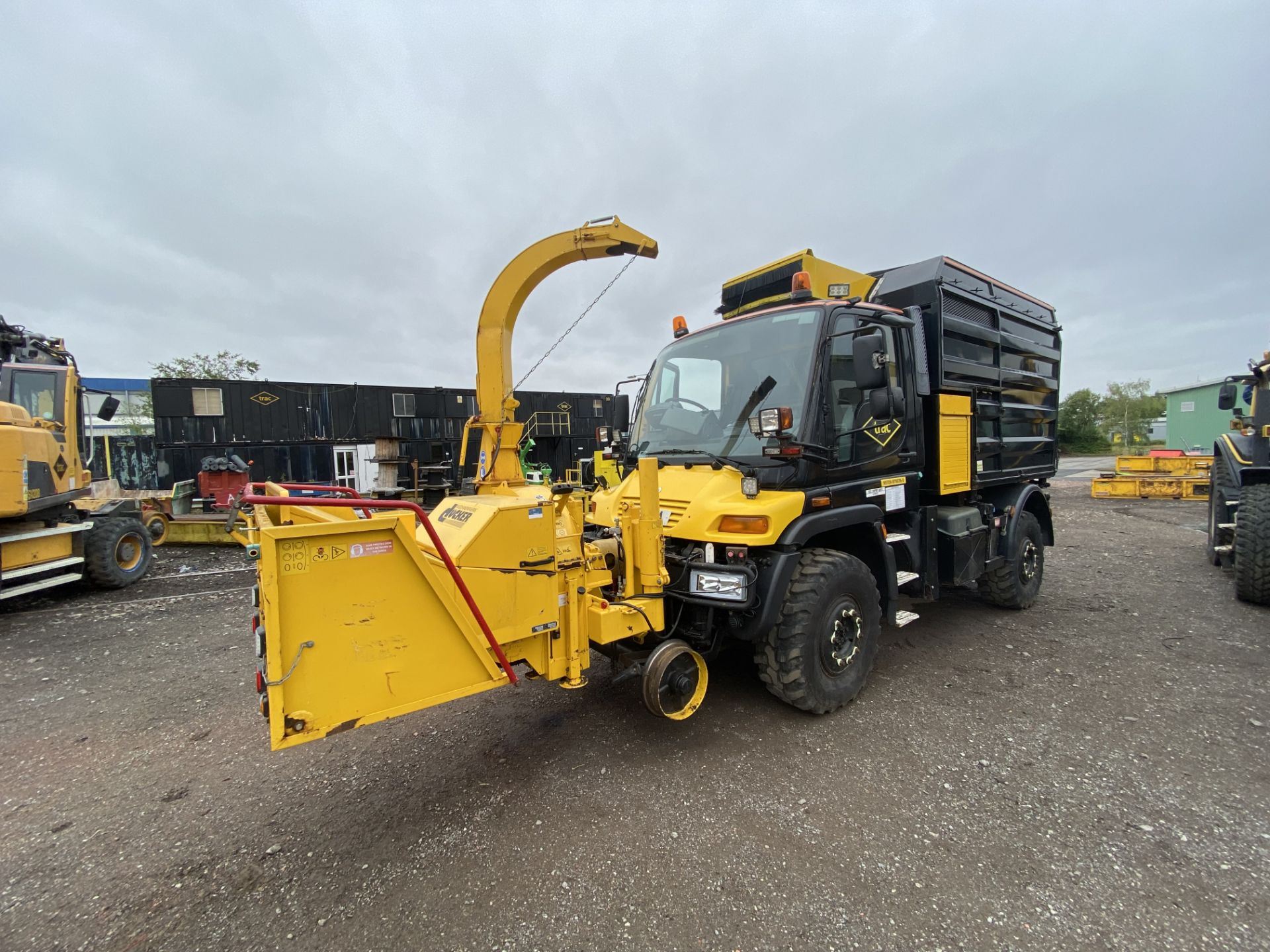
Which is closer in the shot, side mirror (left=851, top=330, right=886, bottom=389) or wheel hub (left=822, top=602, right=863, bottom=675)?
side mirror (left=851, top=330, right=886, bottom=389)

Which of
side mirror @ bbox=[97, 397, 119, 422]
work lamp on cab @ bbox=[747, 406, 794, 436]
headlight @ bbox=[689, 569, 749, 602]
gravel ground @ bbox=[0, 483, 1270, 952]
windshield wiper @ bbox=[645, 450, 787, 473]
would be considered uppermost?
side mirror @ bbox=[97, 397, 119, 422]

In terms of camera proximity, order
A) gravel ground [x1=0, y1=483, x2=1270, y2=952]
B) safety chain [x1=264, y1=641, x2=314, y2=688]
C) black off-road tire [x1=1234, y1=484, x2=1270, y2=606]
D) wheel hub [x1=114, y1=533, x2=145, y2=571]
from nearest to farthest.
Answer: safety chain [x1=264, y1=641, x2=314, y2=688], gravel ground [x1=0, y1=483, x2=1270, y2=952], black off-road tire [x1=1234, y1=484, x2=1270, y2=606], wheel hub [x1=114, y1=533, x2=145, y2=571]

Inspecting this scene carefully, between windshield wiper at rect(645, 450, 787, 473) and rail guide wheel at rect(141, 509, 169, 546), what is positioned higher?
windshield wiper at rect(645, 450, 787, 473)

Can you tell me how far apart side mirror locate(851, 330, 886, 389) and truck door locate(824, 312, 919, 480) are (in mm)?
100

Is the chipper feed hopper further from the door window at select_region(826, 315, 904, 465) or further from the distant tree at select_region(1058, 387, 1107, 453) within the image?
the distant tree at select_region(1058, 387, 1107, 453)

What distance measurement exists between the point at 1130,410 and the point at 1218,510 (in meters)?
70.3

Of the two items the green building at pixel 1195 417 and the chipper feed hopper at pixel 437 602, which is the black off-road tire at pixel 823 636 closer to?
the chipper feed hopper at pixel 437 602

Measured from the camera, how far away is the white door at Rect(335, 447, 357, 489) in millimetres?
16797

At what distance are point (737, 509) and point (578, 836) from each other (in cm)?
176

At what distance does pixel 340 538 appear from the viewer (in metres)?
2.07

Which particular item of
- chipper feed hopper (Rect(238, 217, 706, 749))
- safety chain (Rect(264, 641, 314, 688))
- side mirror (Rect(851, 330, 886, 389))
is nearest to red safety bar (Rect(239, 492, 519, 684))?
Result: chipper feed hopper (Rect(238, 217, 706, 749))

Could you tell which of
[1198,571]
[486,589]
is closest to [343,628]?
[486,589]

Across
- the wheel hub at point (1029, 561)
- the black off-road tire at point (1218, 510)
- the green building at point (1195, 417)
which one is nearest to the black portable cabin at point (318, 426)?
the wheel hub at point (1029, 561)

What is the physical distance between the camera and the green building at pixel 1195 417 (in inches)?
1208
